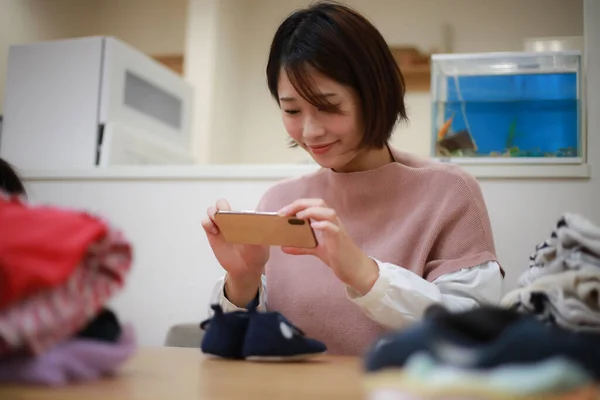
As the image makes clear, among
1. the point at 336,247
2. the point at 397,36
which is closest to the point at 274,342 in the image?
the point at 336,247

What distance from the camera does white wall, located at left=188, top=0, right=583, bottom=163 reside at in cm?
395

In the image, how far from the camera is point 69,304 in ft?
1.96

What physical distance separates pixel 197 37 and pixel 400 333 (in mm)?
3629

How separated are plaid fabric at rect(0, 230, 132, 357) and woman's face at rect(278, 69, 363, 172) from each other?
66 cm

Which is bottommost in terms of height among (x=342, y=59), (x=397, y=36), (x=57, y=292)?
(x=57, y=292)

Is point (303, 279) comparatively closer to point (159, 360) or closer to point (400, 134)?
point (159, 360)

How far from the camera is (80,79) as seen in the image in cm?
230

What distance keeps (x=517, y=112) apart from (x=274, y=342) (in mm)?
1266

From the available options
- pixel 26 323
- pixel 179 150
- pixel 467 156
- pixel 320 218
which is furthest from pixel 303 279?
pixel 179 150

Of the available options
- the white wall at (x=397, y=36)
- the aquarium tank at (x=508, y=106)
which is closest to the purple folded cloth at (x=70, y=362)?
the aquarium tank at (x=508, y=106)

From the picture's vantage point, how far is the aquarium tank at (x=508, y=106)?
1787 mm

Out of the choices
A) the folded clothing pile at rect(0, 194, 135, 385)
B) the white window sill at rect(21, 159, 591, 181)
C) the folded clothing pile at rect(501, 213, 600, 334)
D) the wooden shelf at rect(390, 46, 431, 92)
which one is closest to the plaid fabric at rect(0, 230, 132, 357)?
the folded clothing pile at rect(0, 194, 135, 385)

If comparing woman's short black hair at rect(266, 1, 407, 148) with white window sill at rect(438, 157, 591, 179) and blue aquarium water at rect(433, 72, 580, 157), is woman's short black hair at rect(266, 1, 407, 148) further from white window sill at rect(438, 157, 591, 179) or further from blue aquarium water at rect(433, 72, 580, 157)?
blue aquarium water at rect(433, 72, 580, 157)

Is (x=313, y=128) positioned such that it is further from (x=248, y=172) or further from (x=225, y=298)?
(x=248, y=172)
